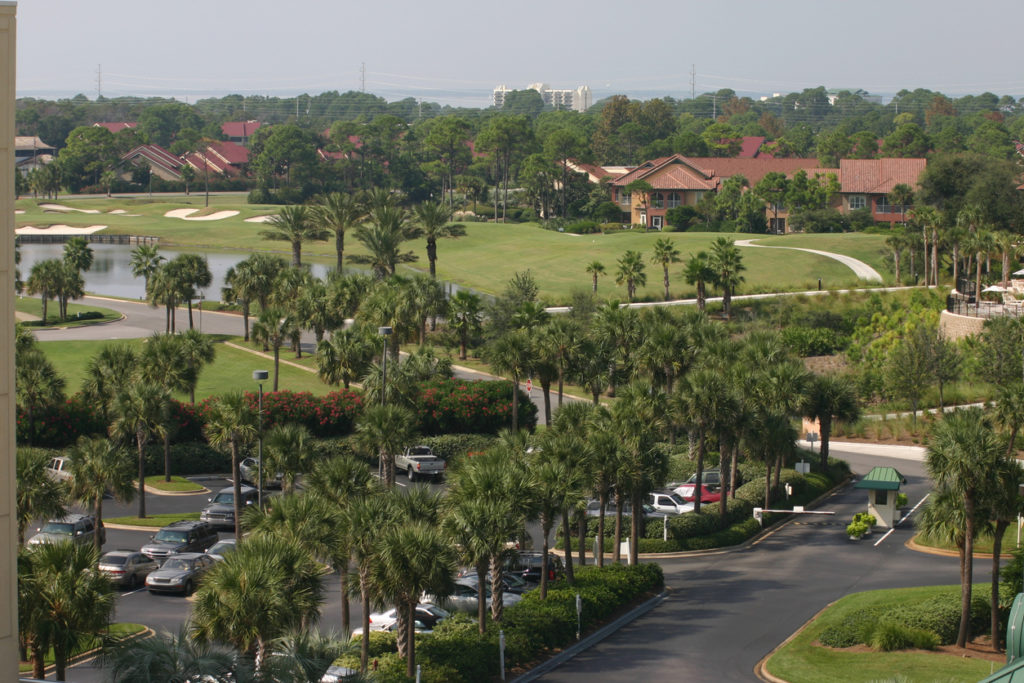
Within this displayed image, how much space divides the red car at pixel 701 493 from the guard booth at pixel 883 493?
5.26 m

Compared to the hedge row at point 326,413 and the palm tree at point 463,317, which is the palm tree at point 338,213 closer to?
the palm tree at point 463,317

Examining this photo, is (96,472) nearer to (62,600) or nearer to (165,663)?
(62,600)

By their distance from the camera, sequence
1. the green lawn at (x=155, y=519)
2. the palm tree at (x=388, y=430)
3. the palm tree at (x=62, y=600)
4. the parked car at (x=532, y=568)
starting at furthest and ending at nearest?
the green lawn at (x=155, y=519) → the palm tree at (x=388, y=430) → the parked car at (x=532, y=568) → the palm tree at (x=62, y=600)

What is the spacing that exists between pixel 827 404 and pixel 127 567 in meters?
28.5

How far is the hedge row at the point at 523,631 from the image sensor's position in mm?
26028

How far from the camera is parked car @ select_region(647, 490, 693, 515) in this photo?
42844mm

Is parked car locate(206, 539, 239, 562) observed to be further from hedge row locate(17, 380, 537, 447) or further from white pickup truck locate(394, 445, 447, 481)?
white pickup truck locate(394, 445, 447, 481)

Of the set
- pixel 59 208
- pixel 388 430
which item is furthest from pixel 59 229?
pixel 388 430

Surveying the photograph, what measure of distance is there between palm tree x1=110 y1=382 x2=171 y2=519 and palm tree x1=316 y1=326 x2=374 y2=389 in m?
11.3

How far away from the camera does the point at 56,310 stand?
3012 inches

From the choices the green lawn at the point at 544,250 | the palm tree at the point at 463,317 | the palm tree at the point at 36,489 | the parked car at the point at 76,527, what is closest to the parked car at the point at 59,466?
the parked car at the point at 76,527

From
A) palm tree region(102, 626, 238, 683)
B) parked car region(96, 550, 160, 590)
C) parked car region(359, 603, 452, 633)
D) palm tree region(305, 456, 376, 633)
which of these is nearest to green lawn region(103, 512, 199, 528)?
parked car region(96, 550, 160, 590)

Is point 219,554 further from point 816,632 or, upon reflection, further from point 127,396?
point 816,632

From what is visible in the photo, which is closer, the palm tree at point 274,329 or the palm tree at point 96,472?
the palm tree at point 96,472
